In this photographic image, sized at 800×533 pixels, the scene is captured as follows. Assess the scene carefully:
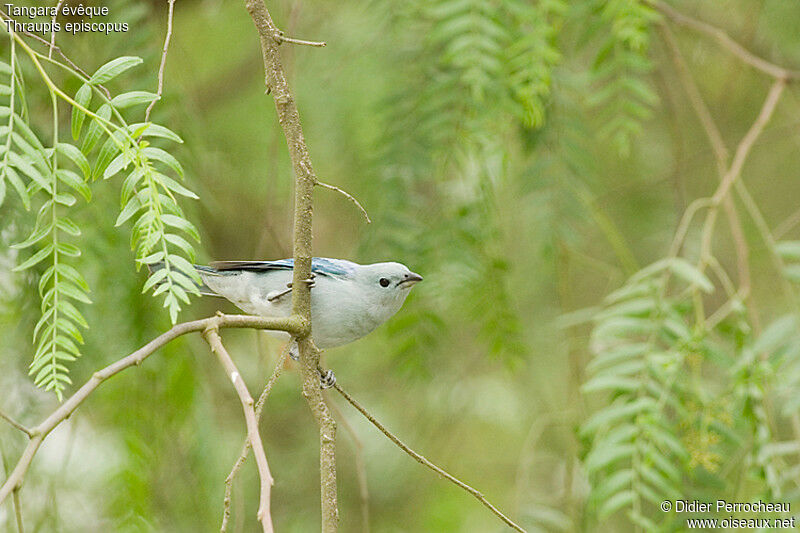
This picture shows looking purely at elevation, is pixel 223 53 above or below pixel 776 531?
above

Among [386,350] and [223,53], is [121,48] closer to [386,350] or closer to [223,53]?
[223,53]

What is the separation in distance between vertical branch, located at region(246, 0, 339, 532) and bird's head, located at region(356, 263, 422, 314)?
2.28ft

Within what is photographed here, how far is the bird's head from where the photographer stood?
254cm

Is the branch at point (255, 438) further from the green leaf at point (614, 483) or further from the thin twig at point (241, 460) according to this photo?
the green leaf at point (614, 483)

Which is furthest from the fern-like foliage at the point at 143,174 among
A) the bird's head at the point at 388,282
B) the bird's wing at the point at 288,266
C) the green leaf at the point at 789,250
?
the green leaf at the point at 789,250

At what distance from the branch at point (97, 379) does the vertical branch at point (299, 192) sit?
0.63 ft

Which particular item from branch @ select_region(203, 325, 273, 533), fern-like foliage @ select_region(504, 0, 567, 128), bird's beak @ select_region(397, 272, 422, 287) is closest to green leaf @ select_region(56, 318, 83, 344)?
branch @ select_region(203, 325, 273, 533)

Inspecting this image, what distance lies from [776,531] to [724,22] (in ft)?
9.86

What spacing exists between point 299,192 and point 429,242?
168 cm

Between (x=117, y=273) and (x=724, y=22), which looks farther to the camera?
(x=724, y=22)

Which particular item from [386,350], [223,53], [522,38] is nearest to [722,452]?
[522,38]

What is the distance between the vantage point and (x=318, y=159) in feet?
14.2

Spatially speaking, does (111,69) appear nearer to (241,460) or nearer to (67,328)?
(67,328)

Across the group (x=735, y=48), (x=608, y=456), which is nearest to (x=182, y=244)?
(x=608, y=456)
